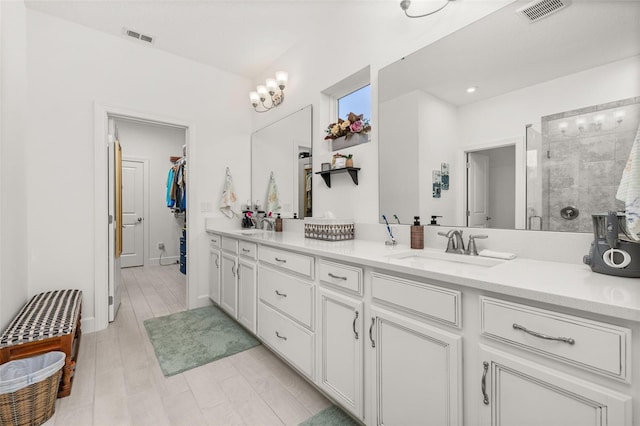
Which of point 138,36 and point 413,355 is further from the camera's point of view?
point 138,36

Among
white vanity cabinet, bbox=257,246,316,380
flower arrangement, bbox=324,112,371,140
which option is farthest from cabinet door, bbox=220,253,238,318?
flower arrangement, bbox=324,112,371,140

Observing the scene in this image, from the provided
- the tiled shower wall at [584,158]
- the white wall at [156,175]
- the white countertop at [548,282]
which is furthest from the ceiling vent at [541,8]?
the white wall at [156,175]

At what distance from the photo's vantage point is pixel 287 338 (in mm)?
1857

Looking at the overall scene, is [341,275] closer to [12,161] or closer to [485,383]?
[485,383]

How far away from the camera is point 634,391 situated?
2.29ft

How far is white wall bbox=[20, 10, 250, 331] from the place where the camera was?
8.00 ft

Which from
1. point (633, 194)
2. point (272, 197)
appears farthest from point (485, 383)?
point (272, 197)

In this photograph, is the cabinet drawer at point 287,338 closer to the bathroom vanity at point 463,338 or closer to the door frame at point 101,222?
the bathroom vanity at point 463,338

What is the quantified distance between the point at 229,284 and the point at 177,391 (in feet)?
3.44

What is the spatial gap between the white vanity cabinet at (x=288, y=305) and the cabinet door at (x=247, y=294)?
9 centimetres

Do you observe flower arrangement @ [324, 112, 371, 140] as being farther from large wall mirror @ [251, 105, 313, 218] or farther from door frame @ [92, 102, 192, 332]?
door frame @ [92, 102, 192, 332]

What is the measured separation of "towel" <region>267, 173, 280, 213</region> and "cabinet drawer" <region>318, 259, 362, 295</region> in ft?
5.66

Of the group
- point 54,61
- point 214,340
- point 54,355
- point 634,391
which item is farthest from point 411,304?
point 54,61

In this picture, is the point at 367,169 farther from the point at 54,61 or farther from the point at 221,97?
the point at 54,61
